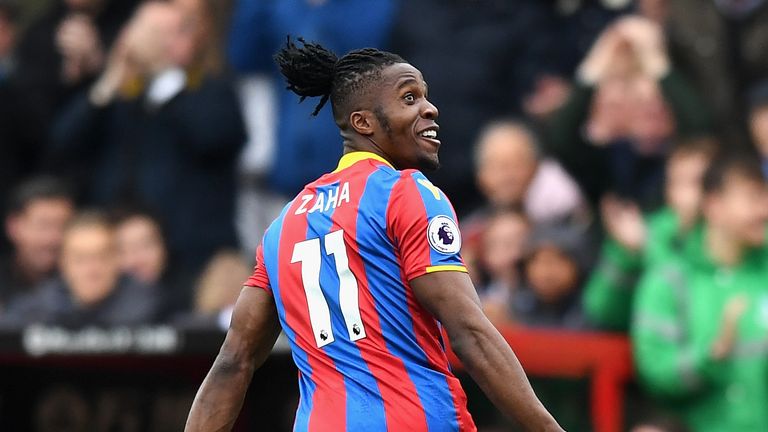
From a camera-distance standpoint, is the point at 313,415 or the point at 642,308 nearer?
the point at 313,415

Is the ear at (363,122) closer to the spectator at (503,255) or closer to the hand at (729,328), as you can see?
the hand at (729,328)

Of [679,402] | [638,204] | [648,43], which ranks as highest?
[648,43]

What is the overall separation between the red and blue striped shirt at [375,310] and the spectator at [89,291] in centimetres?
501

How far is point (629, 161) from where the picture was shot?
25.4ft

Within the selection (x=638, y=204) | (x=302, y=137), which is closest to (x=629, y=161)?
(x=638, y=204)

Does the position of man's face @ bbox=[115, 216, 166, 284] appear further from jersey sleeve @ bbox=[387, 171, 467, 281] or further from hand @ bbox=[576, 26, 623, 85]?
jersey sleeve @ bbox=[387, 171, 467, 281]

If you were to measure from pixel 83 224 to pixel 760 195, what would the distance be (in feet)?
14.5

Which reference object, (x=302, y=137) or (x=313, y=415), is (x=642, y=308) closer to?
(x=302, y=137)

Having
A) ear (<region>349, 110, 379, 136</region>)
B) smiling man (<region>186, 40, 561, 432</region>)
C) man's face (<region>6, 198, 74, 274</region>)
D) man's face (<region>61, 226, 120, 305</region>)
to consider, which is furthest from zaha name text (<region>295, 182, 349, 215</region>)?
man's face (<region>6, 198, 74, 274</region>)

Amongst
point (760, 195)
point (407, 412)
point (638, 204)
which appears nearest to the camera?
point (407, 412)

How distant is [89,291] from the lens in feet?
30.7

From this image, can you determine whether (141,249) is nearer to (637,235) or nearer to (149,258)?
(149,258)

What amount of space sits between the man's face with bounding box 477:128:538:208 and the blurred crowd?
13 millimetres

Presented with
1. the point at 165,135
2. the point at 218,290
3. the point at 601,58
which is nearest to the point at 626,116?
the point at 601,58
